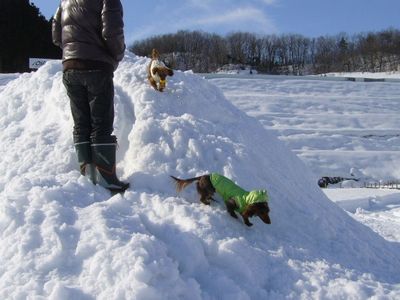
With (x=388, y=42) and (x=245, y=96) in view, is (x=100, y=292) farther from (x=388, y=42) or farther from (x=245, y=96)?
(x=388, y=42)

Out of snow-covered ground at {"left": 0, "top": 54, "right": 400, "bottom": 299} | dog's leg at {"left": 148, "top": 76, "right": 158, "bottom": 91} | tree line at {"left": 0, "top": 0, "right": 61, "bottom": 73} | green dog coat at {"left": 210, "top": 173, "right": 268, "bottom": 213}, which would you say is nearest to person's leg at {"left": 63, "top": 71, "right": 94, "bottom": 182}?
snow-covered ground at {"left": 0, "top": 54, "right": 400, "bottom": 299}

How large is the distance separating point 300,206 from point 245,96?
59.7ft

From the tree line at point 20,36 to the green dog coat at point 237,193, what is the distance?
2494 centimetres

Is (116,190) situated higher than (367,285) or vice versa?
(116,190)

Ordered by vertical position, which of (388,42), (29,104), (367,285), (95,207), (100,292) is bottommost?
(367,285)

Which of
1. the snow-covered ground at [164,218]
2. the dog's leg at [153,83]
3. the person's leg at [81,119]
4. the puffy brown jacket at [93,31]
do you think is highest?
the puffy brown jacket at [93,31]

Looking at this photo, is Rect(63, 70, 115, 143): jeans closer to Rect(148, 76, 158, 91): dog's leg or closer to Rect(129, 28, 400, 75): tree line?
Rect(148, 76, 158, 91): dog's leg

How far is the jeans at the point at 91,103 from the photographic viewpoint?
144 inches

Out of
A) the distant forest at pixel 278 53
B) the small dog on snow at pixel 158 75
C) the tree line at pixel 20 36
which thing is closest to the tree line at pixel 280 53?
the distant forest at pixel 278 53

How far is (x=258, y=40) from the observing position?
185ft

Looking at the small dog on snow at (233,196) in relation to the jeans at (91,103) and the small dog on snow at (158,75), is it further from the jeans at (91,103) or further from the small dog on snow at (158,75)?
the small dog on snow at (158,75)

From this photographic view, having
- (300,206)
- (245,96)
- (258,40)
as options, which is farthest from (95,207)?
(258,40)

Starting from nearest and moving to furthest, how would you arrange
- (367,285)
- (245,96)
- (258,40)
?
(367,285)
(245,96)
(258,40)

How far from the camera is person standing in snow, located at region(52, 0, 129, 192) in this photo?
361cm
